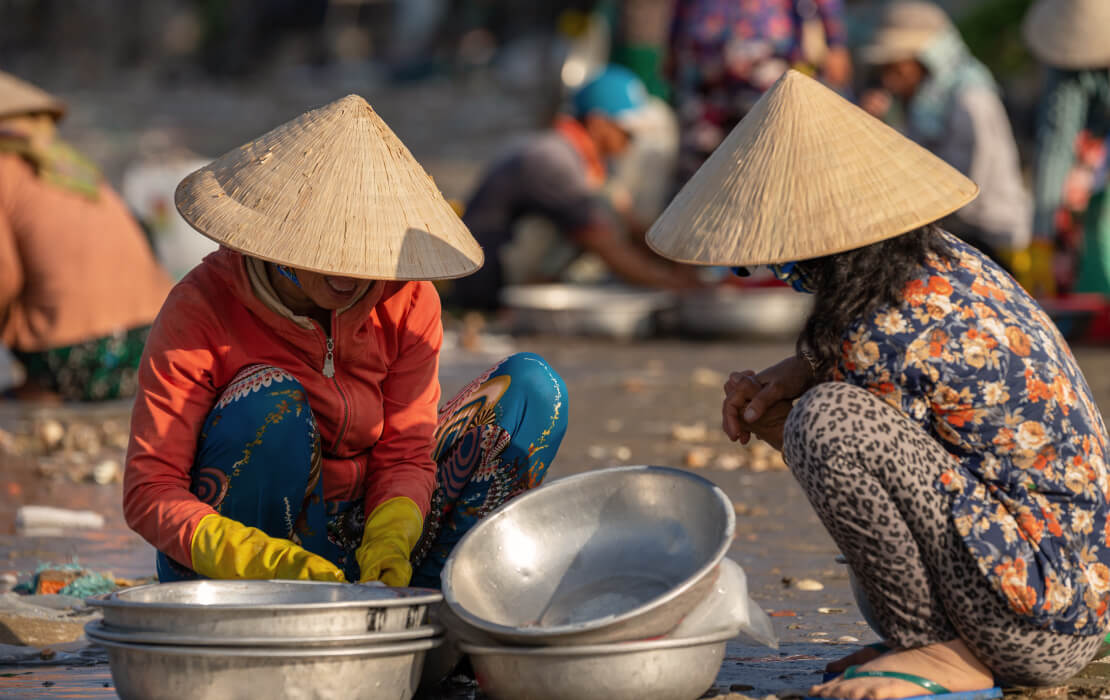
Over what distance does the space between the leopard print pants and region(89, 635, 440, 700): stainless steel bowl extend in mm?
700

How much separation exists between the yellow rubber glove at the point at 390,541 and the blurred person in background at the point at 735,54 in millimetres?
5395

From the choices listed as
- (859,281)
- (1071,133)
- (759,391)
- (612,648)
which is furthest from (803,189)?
(1071,133)

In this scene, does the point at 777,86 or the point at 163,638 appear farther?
the point at 777,86

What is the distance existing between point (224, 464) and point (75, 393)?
137 inches

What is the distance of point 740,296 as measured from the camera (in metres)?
7.78

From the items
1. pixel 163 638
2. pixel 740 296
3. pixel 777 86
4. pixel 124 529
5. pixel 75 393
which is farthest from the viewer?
pixel 740 296

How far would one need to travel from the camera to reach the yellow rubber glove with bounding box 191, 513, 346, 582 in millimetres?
2396

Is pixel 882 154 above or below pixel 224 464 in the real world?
above

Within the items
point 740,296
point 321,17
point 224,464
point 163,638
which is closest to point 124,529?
point 224,464

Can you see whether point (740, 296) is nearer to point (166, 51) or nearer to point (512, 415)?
point (512, 415)

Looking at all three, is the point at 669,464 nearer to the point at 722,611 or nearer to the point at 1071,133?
the point at 722,611

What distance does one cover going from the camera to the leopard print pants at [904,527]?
2297 mm

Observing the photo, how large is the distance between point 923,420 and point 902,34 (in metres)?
5.55

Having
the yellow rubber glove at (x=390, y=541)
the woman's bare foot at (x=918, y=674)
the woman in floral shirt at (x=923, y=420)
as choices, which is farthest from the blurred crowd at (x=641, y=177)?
the woman's bare foot at (x=918, y=674)
